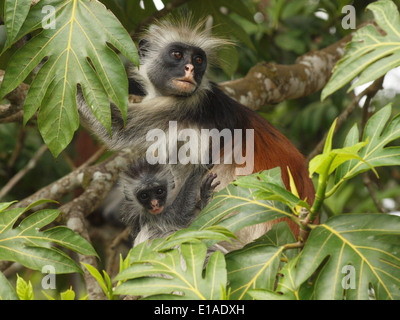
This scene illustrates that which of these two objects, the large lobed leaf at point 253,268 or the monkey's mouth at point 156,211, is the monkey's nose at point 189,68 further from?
the large lobed leaf at point 253,268

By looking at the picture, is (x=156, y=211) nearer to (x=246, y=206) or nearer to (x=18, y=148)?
(x=246, y=206)

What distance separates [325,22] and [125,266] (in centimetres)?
499

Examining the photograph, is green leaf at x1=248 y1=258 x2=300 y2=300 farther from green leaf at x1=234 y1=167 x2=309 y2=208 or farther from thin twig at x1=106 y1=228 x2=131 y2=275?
thin twig at x1=106 y1=228 x2=131 y2=275

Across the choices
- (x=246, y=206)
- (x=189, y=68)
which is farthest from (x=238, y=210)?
(x=189, y=68)

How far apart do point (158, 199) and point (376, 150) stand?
2189 millimetres

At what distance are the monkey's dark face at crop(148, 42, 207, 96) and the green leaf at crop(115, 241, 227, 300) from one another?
6.26ft

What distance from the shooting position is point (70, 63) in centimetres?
264

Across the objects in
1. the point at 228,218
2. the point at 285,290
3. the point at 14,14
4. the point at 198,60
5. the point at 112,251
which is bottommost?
the point at 285,290

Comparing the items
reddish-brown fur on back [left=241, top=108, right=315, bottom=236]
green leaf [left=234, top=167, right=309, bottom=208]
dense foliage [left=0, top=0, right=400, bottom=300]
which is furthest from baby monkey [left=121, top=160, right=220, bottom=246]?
green leaf [left=234, top=167, right=309, bottom=208]

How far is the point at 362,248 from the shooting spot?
82.4 inches

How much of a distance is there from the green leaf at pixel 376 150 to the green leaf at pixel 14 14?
1.62 m

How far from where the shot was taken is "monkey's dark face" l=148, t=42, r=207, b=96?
12.5ft

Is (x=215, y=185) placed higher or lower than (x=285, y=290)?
higher
